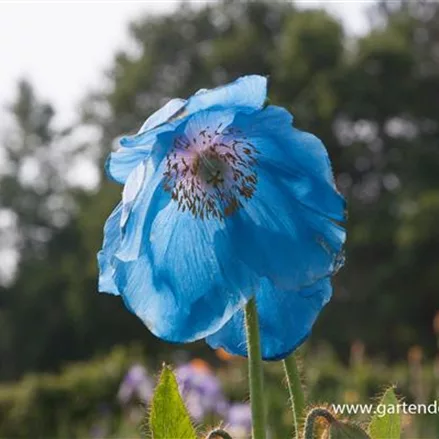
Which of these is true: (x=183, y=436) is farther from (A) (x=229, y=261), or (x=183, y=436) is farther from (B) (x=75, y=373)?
(B) (x=75, y=373)

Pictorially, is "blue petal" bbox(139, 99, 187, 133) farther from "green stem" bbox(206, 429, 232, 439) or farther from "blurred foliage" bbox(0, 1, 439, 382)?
"blurred foliage" bbox(0, 1, 439, 382)

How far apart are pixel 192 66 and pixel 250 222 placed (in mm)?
25039

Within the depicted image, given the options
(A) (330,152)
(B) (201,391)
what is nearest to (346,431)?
(B) (201,391)

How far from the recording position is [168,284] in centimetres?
98

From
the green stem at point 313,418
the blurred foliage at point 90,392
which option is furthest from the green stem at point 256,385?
the blurred foliage at point 90,392

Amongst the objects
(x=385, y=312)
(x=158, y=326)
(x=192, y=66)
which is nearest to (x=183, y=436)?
(x=158, y=326)

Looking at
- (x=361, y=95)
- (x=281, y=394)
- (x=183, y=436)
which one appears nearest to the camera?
(x=183, y=436)

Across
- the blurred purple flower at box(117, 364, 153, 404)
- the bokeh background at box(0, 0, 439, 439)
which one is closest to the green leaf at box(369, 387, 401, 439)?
the blurred purple flower at box(117, 364, 153, 404)

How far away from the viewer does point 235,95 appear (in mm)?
888

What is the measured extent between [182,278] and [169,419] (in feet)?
0.46

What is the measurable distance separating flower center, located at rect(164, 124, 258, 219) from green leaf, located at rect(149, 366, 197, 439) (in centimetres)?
18

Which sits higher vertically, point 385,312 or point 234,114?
point 385,312

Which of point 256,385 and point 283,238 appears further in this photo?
point 283,238

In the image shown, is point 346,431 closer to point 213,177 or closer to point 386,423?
point 386,423
